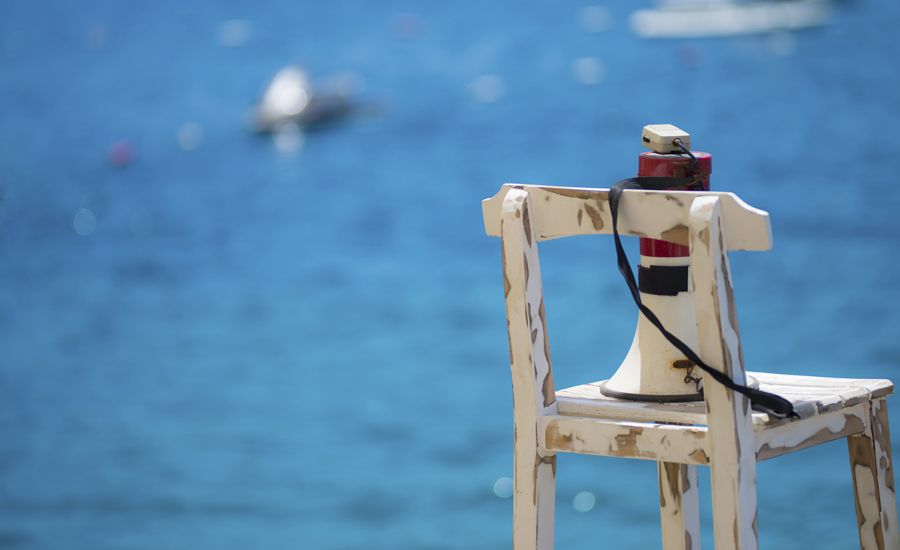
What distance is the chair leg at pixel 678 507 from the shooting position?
1815 millimetres

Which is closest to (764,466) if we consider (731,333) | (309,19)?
(731,333)

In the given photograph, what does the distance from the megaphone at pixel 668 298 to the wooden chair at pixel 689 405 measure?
1.1 inches

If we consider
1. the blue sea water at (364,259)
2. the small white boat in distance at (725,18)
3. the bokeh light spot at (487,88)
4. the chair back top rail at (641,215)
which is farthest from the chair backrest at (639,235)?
the bokeh light spot at (487,88)

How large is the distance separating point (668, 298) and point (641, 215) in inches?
6.4

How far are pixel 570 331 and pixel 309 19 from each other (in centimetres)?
589

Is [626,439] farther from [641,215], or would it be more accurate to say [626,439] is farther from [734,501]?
[641,215]

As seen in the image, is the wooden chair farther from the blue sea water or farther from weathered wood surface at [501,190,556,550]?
the blue sea water

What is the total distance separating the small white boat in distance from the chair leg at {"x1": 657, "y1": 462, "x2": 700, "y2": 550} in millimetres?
8557

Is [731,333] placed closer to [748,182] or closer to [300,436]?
[300,436]

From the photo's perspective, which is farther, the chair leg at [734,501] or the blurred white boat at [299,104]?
the blurred white boat at [299,104]

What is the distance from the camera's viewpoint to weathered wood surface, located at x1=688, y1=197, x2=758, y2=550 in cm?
145

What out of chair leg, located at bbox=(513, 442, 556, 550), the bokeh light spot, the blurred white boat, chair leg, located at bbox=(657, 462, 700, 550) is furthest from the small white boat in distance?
chair leg, located at bbox=(513, 442, 556, 550)

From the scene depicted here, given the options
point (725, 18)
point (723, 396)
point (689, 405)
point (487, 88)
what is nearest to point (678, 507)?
point (689, 405)

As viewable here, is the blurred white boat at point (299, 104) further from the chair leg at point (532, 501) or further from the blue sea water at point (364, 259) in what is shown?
the chair leg at point (532, 501)
